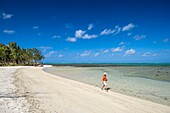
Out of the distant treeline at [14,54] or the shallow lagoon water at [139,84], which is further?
the distant treeline at [14,54]

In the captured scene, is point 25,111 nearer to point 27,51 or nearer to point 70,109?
point 70,109

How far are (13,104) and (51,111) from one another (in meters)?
2.78

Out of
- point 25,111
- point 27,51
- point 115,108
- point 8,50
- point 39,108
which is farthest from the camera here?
point 27,51

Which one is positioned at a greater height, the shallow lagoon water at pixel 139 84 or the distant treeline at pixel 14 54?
the distant treeline at pixel 14 54

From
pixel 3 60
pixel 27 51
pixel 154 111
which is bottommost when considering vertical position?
pixel 154 111

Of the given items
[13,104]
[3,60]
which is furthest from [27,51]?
[13,104]

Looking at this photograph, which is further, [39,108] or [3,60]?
[3,60]

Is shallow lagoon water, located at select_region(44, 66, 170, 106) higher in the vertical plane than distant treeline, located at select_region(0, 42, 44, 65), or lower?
lower

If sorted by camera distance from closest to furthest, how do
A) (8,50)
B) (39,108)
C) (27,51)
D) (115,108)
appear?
(39,108)
(115,108)
(8,50)
(27,51)

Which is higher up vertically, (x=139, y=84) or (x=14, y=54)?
(x=14, y=54)

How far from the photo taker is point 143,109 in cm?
1061

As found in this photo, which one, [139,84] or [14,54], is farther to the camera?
[14,54]

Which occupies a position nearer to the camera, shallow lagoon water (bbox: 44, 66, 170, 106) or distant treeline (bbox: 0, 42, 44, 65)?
shallow lagoon water (bbox: 44, 66, 170, 106)

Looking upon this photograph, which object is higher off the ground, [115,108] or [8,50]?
[8,50]
